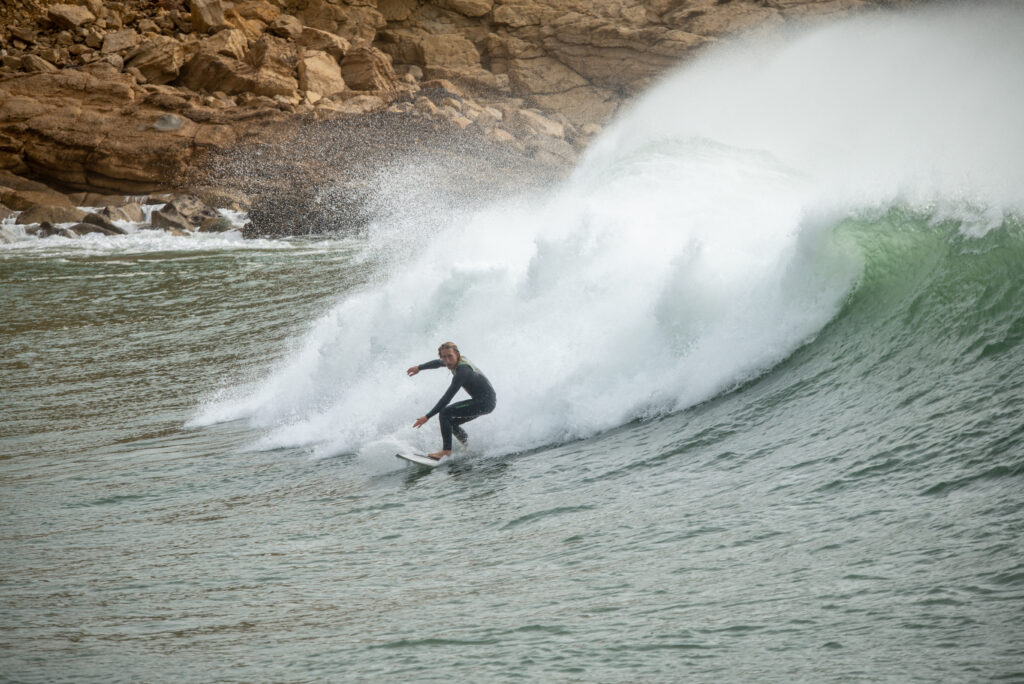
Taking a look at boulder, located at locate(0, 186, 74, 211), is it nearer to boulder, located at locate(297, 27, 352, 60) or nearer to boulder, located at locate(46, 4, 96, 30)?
boulder, located at locate(297, 27, 352, 60)

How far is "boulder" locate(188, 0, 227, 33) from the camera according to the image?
1666 inches

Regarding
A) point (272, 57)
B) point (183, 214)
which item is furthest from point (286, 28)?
point (183, 214)

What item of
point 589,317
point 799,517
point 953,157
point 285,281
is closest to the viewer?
point 799,517

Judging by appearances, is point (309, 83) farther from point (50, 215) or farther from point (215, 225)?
point (50, 215)

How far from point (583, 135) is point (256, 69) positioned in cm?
1386

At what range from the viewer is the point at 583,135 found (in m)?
41.4

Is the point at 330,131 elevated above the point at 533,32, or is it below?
below

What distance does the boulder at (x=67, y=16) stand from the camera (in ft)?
138

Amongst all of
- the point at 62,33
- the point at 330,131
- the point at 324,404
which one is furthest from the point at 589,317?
the point at 62,33

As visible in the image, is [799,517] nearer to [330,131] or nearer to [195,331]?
[195,331]

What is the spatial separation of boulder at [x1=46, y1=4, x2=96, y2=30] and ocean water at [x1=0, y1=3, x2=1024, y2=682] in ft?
99.3

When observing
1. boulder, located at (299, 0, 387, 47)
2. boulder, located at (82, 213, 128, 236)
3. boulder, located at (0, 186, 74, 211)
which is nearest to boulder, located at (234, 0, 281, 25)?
boulder, located at (299, 0, 387, 47)

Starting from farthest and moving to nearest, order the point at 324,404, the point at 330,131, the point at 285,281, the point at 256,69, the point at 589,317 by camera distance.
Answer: the point at 256,69
the point at 330,131
the point at 285,281
the point at 324,404
the point at 589,317

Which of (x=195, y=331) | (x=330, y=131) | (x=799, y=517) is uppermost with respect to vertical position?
(x=330, y=131)
